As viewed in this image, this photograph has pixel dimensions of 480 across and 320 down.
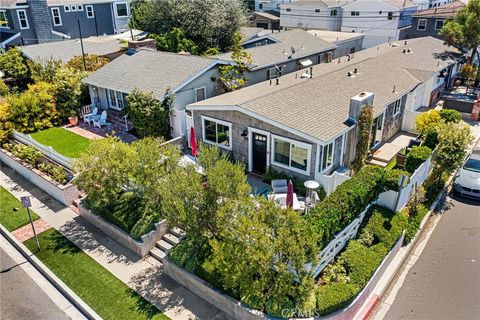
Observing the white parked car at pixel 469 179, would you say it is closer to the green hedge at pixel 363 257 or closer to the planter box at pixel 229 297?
the green hedge at pixel 363 257

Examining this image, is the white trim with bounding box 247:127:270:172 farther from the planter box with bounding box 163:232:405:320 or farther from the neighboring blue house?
the neighboring blue house

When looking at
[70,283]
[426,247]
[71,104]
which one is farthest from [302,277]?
[71,104]

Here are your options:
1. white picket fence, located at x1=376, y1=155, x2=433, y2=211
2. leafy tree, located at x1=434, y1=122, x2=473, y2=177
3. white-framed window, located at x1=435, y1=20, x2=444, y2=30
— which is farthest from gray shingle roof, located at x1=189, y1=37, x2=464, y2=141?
white-framed window, located at x1=435, y1=20, x2=444, y2=30

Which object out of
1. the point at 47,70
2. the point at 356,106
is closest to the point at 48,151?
the point at 47,70

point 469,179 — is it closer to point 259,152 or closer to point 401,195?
point 401,195

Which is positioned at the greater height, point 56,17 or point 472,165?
point 56,17

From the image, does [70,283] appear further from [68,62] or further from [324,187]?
[68,62]
